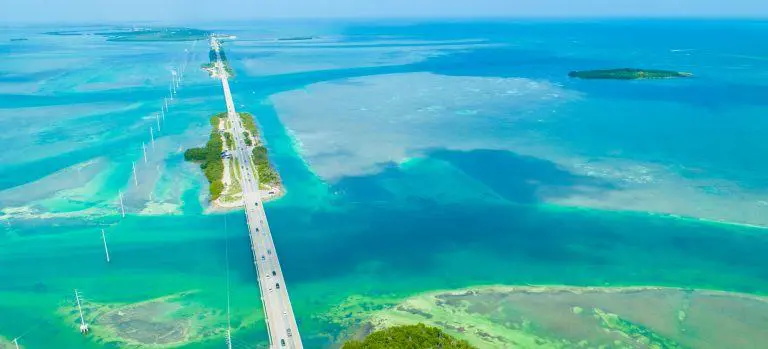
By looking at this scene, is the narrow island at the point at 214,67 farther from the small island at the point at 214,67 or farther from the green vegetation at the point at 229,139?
the green vegetation at the point at 229,139

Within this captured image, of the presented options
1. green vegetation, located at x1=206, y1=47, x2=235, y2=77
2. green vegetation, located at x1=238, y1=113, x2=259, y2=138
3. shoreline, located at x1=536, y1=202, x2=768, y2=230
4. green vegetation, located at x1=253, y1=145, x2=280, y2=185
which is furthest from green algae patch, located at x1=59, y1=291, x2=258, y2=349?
Answer: green vegetation, located at x1=206, y1=47, x2=235, y2=77

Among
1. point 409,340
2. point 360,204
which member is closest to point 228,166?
point 360,204

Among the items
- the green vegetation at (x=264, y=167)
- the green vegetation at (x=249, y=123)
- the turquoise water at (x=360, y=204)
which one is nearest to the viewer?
the turquoise water at (x=360, y=204)

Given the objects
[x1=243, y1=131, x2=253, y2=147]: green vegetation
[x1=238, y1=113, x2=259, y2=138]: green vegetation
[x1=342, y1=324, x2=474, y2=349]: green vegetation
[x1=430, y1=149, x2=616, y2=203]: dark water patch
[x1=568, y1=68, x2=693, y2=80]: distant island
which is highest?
[x1=568, y1=68, x2=693, y2=80]: distant island

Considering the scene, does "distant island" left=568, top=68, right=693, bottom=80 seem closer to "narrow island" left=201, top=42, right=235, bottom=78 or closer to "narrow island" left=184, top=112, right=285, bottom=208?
"narrow island" left=184, top=112, right=285, bottom=208

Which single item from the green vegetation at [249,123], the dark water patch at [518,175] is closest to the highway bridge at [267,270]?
the green vegetation at [249,123]

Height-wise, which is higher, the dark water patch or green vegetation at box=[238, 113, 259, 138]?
green vegetation at box=[238, 113, 259, 138]

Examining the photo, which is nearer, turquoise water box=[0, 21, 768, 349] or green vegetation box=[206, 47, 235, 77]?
turquoise water box=[0, 21, 768, 349]
